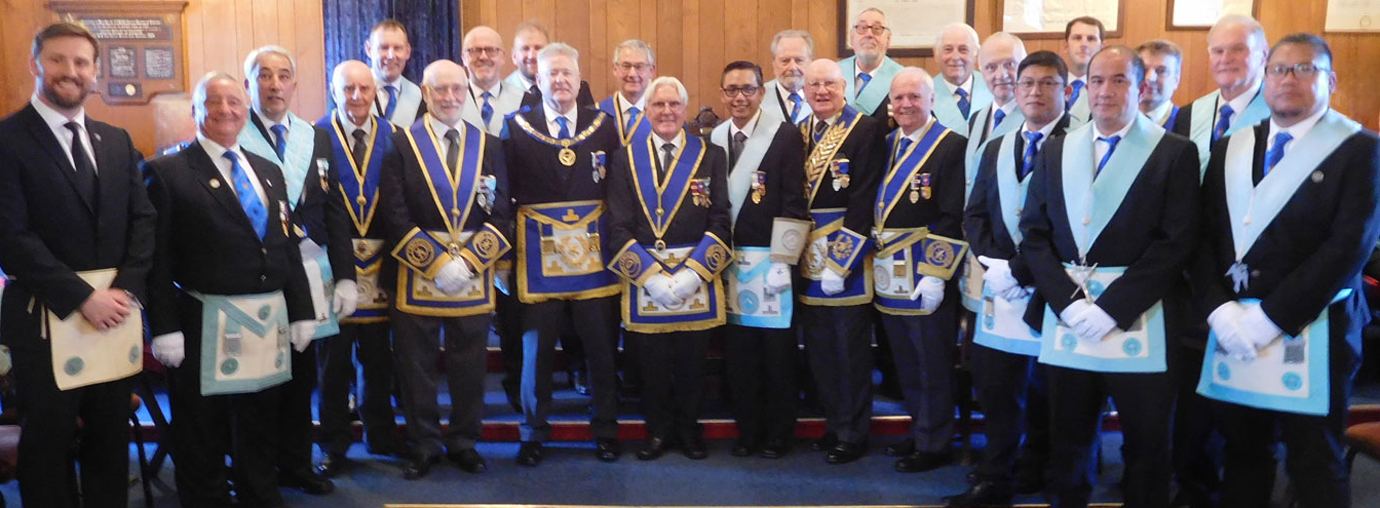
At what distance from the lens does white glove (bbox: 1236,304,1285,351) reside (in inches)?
100

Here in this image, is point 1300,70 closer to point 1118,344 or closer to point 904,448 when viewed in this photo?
point 1118,344

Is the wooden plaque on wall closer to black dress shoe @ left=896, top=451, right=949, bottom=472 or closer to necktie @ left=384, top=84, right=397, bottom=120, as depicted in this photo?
necktie @ left=384, top=84, right=397, bottom=120

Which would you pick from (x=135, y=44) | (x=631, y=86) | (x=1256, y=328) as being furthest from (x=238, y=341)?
(x=135, y=44)

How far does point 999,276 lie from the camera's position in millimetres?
3053

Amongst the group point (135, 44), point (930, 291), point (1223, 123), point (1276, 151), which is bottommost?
point (930, 291)

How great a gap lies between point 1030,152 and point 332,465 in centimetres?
268

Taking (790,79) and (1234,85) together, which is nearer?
(1234,85)

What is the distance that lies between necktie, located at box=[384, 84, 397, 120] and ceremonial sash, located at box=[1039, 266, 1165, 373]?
9.30 ft

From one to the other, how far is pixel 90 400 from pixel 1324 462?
332 centimetres

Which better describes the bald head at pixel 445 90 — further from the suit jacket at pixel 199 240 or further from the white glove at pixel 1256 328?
the white glove at pixel 1256 328

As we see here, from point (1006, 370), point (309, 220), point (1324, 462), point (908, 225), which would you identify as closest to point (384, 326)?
point (309, 220)

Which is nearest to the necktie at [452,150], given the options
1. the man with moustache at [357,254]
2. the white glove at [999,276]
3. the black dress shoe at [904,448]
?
the man with moustache at [357,254]

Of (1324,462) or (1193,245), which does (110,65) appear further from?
(1324,462)

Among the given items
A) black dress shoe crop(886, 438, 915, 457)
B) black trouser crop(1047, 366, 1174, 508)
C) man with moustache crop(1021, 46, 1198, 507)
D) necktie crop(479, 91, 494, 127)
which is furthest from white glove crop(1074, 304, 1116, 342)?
necktie crop(479, 91, 494, 127)
